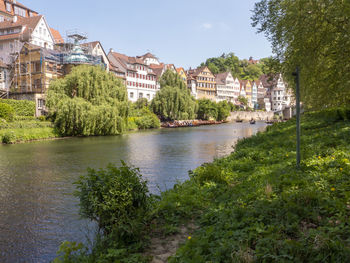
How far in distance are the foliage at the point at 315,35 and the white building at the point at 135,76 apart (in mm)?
63069

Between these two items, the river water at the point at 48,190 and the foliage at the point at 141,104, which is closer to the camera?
the river water at the point at 48,190

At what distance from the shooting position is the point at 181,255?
447 cm

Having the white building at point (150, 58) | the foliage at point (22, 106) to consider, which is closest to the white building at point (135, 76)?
the white building at point (150, 58)

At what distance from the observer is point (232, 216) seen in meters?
5.57

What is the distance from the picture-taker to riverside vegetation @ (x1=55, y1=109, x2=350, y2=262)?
13.8ft

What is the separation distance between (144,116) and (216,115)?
34.0 metres

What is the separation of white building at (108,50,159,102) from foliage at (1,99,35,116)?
29.8 metres

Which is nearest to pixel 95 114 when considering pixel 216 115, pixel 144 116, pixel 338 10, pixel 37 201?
pixel 144 116

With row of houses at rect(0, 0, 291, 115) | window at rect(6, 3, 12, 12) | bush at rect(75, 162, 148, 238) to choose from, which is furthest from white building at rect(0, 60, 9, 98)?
bush at rect(75, 162, 148, 238)

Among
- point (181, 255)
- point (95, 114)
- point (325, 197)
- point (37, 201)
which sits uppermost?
point (95, 114)

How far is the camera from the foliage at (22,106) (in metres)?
40.9

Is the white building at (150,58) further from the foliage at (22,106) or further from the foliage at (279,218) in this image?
the foliage at (279,218)

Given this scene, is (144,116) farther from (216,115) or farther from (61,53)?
(216,115)

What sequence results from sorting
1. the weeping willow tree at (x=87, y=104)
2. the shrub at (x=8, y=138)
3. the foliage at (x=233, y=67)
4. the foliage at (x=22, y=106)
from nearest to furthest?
the shrub at (x=8, y=138)
the weeping willow tree at (x=87, y=104)
the foliage at (x=22, y=106)
the foliage at (x=233, y=67)
